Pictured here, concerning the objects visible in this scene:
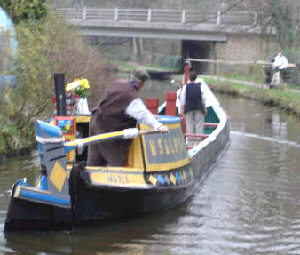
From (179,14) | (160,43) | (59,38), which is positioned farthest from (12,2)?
(160,43)

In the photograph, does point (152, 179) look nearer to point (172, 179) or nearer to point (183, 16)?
point (172, 179)

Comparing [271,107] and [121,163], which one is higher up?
[121,163]

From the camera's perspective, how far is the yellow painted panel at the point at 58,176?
30.6 feet

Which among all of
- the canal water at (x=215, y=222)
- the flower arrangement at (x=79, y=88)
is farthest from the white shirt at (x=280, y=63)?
the flower arrangement at (x=79, y=88)

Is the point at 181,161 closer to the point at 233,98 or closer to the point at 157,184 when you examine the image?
the point at 157,184

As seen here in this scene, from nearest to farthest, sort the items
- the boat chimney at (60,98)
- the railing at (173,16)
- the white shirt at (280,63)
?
the boat chimney at (60,98) < the white shirt at (280,63) < the railing at (173,16)

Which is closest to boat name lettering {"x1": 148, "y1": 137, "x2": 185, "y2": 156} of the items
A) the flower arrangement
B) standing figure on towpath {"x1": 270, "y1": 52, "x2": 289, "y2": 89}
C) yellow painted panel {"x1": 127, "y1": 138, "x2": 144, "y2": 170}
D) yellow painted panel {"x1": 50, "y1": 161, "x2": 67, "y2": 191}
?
yellow painted panel {"x1": 127, "y1": 138, "x2": 144, "y2": 170}

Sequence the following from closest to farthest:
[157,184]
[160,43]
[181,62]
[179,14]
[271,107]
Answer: [157,184] → [271,107] → [179,14] → [181,62] → [160,43]

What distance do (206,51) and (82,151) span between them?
132 ft

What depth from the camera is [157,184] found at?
1025 cm

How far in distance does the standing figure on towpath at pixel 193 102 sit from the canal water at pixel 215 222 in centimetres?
94

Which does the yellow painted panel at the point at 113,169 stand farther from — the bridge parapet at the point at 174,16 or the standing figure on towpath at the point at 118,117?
the bridge parapet at the point at 174,16

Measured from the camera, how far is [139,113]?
10.0 metres

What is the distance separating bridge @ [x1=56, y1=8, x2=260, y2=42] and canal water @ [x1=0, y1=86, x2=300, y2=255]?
3053 cm
